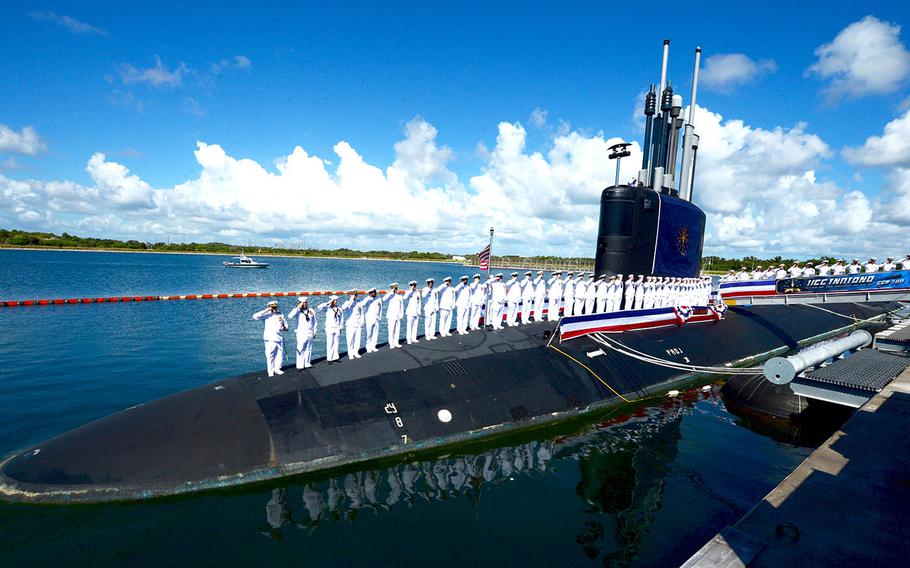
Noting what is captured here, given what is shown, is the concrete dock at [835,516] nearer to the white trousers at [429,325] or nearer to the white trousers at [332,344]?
the white trousers at [332,344]

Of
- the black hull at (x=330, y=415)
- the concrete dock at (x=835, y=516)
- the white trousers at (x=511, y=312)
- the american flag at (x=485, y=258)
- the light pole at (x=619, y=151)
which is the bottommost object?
the black hull at (x=330, y=415)

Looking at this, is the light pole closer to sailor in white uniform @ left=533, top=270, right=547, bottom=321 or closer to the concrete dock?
sailor in white uniform @ left=533, top=270, right=547, bottom=321

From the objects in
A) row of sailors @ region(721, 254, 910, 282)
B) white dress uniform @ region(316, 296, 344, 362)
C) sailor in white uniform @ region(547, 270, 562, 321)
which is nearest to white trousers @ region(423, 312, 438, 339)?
white dress uniform @ region(316, 296, 344, 362)

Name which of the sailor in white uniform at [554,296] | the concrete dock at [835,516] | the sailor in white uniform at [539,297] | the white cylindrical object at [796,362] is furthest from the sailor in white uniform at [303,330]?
the white cylindrical object at [796,362]

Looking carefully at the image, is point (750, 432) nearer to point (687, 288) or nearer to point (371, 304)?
point (687, 288)

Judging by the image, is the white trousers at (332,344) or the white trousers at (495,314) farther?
the white trousers at (495,314)

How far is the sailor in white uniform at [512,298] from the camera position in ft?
47.7

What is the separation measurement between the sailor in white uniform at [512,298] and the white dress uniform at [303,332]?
20.1 feet

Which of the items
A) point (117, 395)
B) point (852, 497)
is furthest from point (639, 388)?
point (117, 395)

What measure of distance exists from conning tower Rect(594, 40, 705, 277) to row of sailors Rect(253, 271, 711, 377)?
535 millimetres

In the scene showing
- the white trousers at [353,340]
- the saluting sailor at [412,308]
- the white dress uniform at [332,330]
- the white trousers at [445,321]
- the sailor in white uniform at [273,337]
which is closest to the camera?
the sailor in white uniform at [273,337]

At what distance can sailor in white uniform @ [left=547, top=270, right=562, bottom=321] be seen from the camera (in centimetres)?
1556

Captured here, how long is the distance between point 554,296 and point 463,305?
11.7 ft

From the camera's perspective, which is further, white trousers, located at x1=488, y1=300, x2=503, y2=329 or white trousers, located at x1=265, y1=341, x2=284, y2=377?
white trousers, located at x1=488, y1=300, x2=503, y2=329
